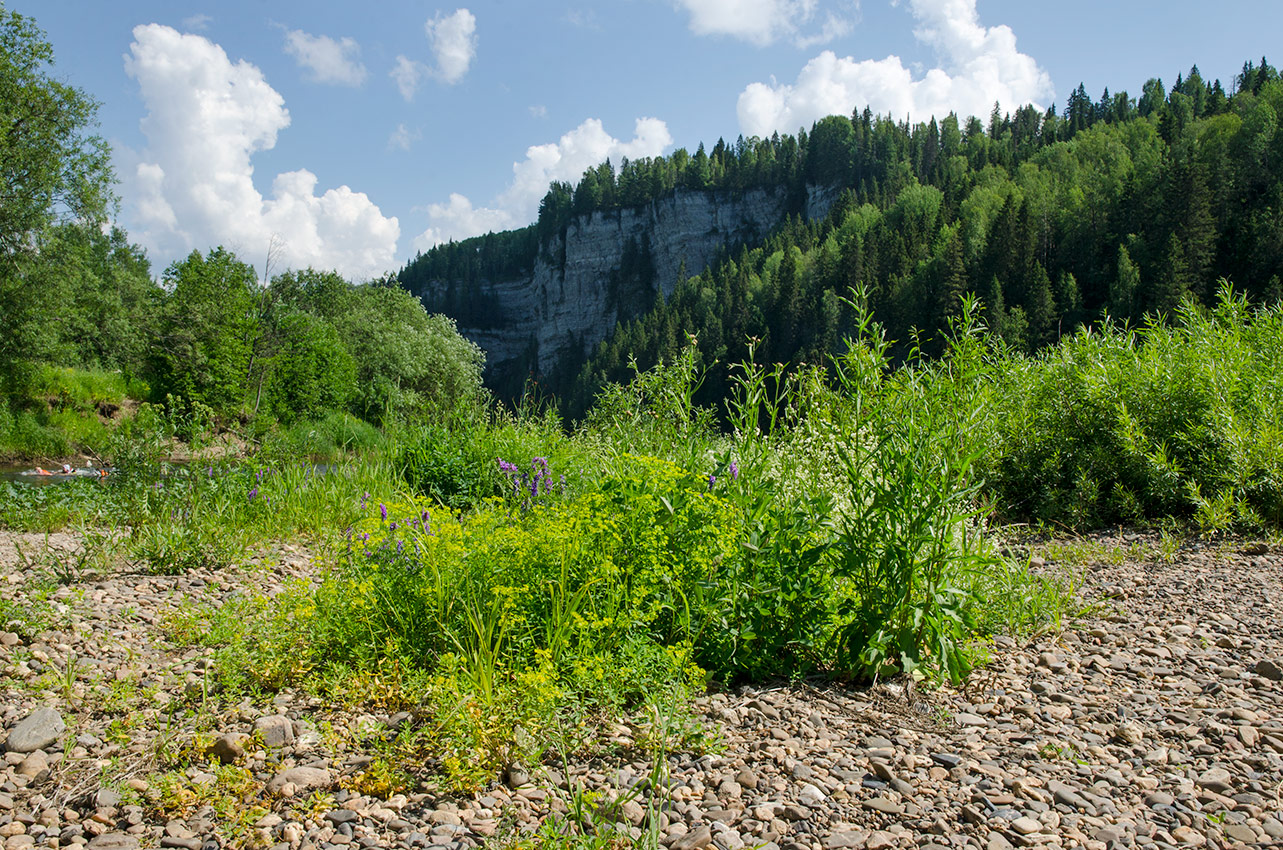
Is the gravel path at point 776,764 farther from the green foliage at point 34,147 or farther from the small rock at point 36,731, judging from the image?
the green foliage at point 34,147

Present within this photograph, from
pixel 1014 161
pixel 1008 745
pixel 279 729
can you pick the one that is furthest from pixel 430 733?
pixel 1014 161

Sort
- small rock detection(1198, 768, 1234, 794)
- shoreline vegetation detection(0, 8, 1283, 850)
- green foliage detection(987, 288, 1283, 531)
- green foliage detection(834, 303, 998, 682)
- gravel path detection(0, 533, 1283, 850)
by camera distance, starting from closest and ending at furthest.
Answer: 1. gravel path detection(0, 533, 1283, 850)
2. small rock detection(1198, 768, 1234, 794)
3. shoreline vegetation detection(0, 8, 1283, 850)
4. green foliage detection(834, 303, 998, 682)
5. green foliage detection(987, 288, 1283, 531)

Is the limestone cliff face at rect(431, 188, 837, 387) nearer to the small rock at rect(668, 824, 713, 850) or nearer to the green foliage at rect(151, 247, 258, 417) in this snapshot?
the green foliage at rect(151, 247, 258, 417)

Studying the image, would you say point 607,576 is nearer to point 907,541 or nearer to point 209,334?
point 907,541

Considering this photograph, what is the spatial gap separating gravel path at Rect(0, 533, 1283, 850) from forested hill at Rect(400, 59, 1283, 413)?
9451 millimetres

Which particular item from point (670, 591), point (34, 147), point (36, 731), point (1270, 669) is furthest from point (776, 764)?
point (34, 147)

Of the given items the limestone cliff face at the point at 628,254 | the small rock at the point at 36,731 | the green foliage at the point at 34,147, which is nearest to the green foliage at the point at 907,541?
the small rock at the point at 36,731

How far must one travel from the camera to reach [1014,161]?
247 feet

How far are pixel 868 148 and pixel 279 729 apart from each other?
116 meters

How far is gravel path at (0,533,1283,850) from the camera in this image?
2.00 metres

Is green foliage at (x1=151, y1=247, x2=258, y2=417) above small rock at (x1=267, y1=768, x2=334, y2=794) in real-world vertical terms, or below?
above

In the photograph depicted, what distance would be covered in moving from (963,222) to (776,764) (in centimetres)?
6581

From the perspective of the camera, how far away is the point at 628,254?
117 meters

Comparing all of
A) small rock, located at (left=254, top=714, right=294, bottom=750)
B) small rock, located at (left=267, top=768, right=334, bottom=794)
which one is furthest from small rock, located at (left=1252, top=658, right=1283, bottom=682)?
small rock, located at (left=254, top=714, right=294, bottom=750)
